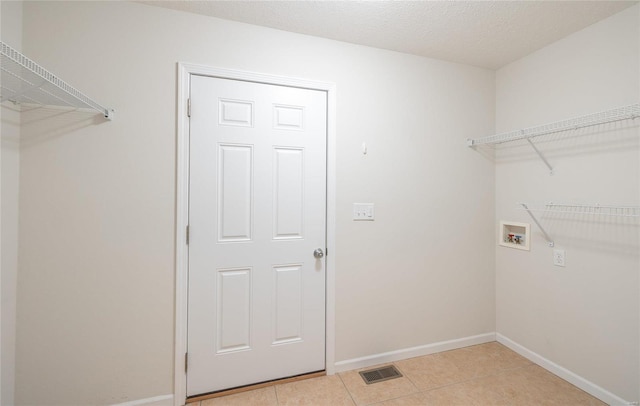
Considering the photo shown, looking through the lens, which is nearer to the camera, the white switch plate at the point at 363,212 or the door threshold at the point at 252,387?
the door threshold at the point at 252,387

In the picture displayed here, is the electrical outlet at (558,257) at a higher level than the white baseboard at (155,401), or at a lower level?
higher

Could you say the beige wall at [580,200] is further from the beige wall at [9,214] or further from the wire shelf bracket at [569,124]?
the beige wall at [9,214]

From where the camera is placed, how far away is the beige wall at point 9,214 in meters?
1.38

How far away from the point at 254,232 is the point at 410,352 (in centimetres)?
161

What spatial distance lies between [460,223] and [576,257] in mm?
767

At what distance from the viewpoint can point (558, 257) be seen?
6.56 feet

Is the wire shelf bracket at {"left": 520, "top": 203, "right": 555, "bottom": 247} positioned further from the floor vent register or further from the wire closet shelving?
the floor vent register

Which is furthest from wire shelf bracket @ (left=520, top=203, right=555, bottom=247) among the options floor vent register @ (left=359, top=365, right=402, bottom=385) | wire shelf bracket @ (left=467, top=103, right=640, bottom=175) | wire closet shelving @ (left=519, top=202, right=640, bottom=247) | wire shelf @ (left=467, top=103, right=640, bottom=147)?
floor vent register @ (left=359, top=365, right=402, bottom=385)

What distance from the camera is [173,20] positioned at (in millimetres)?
1679

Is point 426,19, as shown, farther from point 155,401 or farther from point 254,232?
point 155,401

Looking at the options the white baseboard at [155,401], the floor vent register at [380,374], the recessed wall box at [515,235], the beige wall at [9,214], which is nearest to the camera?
the beige wall at [9,214]

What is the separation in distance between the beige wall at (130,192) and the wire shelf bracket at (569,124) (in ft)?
2.69

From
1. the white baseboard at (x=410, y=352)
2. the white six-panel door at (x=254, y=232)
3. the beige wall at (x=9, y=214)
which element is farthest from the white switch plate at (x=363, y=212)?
the beige wall at (x=9, y=214)

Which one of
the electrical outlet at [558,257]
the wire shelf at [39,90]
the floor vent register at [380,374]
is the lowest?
the floor vent register at [380,374]
